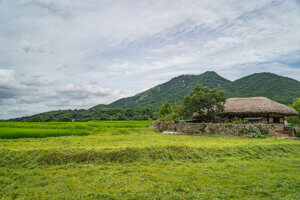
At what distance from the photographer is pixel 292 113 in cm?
1575

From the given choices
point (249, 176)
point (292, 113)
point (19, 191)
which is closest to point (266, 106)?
point (292, 113)

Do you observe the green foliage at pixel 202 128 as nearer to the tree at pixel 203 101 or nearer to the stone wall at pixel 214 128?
the stone wall at pixel 214 128

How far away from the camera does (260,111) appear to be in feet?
48.7

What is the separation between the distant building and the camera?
49.4ft

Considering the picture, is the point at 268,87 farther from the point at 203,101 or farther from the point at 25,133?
the point at 25,133

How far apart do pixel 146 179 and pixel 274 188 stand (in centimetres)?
266

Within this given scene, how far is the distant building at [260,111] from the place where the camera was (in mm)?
15060

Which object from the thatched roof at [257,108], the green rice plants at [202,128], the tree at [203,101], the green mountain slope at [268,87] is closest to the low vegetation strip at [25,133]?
the tree at [203,101]

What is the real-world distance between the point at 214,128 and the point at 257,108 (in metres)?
5.01

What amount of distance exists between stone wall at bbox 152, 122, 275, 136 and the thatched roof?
133 inches

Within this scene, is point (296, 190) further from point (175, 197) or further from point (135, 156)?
point (135, 156)

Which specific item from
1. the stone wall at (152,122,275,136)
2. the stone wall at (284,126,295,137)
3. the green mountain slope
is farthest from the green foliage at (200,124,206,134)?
the green mountain slope

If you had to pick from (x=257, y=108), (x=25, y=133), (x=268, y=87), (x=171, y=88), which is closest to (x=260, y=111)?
(x=257, y=108)

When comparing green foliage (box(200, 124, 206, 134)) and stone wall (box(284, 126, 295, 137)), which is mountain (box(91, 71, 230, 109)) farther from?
green foliage (box(200, 124, 206, 134))
